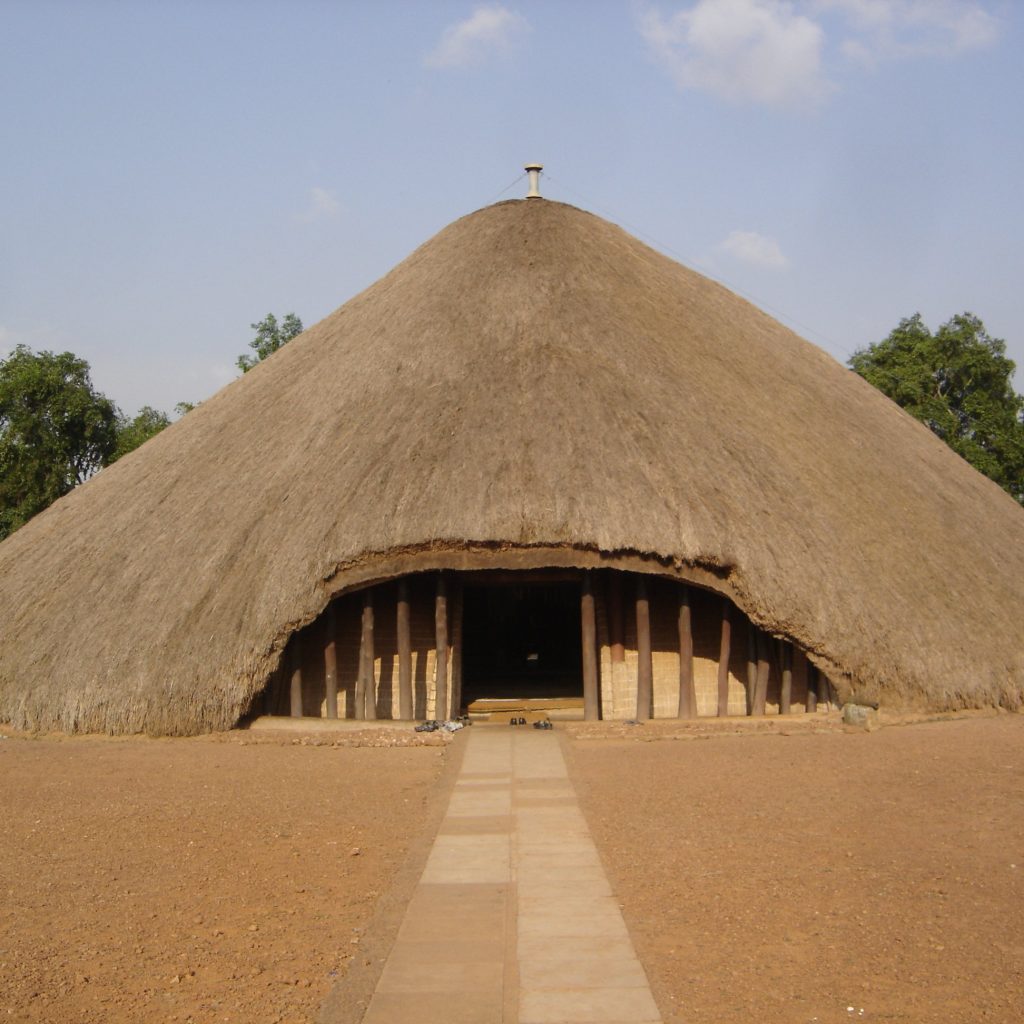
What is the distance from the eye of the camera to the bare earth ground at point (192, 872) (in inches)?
188

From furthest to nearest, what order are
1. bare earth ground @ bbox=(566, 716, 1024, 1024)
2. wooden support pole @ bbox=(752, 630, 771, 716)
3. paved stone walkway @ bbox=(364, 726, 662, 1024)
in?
wooden support pole @ bbox=(752, 630, 771, 716) < bare earth ground @ bbox=(566, 716, 1024, 1024) < paved stone walkway @ bbox=(364, 726, 662, 1024)

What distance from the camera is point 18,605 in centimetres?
1330

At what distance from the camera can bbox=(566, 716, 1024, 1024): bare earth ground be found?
465cm

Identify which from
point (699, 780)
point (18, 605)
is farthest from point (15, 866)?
point (18, 605)

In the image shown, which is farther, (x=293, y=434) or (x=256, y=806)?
(x=293, y=434)

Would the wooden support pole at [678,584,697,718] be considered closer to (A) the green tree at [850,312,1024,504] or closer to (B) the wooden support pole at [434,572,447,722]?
(B) the wooden support pole at [434,572,447,722]

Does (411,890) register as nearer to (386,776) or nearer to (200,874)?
(200,874)

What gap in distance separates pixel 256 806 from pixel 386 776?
5.40 feet

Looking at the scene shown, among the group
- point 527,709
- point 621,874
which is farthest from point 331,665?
point 621,874

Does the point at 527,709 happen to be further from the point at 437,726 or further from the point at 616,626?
the point at 437,726

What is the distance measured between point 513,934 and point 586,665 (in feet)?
23.8

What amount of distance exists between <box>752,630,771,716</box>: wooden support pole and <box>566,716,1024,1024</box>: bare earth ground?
1.82 meters

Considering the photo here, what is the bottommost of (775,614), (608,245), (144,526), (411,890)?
(411,890)

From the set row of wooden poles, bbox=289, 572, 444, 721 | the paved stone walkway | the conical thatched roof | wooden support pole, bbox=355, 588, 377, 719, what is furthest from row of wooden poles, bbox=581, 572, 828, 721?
the paved stone walkway
